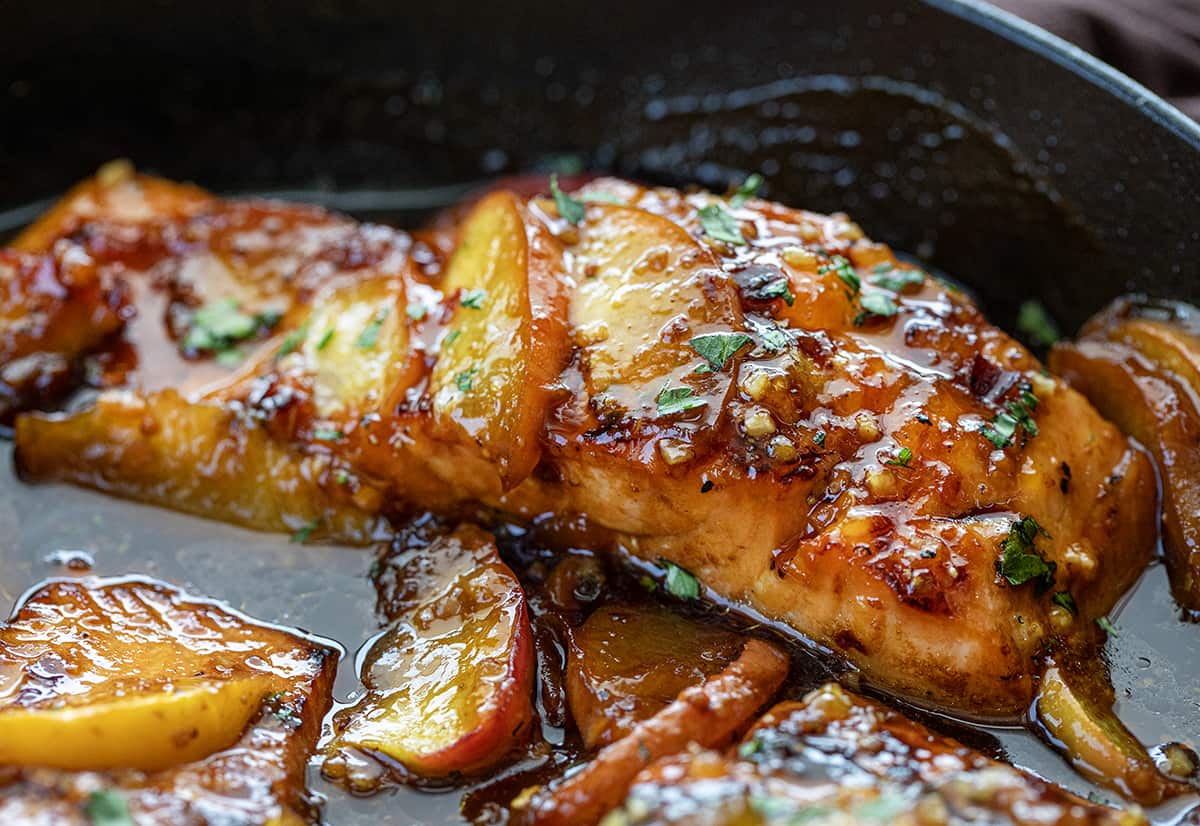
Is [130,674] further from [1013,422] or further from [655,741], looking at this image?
[1013,422]

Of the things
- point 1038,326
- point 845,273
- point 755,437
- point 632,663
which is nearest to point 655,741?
point 632,663

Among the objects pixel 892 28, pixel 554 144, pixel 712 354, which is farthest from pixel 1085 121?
pixel 554 144

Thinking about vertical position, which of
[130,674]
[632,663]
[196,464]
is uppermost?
[632,663]

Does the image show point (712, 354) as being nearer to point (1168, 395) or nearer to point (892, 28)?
point (1168, 395)

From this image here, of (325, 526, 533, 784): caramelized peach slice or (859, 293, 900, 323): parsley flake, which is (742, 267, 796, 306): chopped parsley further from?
(325, 526, 533, 784): caramelized peach slice

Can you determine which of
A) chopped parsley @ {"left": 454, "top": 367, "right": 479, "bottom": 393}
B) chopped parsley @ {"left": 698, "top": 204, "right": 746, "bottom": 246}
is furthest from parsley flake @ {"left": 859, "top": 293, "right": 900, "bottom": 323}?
chopped parsley @ {"left": 454, "top": 367, "right": 479, "bottom": 393}

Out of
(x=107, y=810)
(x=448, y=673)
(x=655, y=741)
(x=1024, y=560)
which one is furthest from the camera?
(x=448, y=673)
